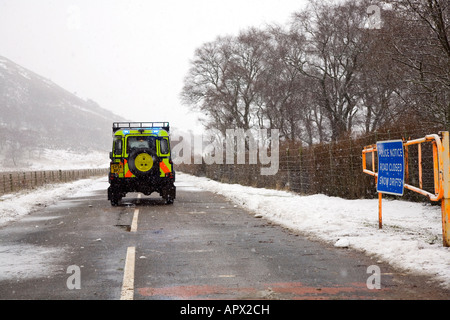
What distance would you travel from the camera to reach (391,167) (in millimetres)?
9500

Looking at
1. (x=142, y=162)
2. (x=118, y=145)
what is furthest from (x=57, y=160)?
(x=142, y=162)

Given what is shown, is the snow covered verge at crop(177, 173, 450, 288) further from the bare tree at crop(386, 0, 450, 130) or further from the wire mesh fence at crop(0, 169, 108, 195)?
the wire mesh fence at crop(0, 169, 108, 195)

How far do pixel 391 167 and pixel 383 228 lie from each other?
4.90ft

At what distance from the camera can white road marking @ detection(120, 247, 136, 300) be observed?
5602 millimetres

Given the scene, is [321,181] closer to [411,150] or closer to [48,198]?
[411,150]

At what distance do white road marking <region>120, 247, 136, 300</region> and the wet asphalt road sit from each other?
1 centimetres

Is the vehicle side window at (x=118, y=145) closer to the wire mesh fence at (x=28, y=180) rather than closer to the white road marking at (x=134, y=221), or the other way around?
the white road marking at (x=134, y=221)

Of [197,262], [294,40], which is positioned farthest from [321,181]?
[294,40]

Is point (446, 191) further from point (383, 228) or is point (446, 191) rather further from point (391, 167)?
point (383, 228)

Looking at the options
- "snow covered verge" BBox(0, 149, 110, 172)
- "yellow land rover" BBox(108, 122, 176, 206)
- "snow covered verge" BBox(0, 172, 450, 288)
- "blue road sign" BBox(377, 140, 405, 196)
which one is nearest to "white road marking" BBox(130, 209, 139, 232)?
"yellow land rover" BBox(108, 122, 176, 206)

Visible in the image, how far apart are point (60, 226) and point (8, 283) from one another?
6.29 meters

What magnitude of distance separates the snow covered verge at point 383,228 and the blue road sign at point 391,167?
86 cm

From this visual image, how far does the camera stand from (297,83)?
4288 centimetres

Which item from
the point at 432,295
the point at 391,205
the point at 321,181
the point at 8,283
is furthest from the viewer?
the point at 321,181
